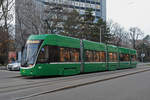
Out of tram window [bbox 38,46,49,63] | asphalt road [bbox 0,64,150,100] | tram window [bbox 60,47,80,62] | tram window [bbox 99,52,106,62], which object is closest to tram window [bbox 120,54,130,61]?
tram window [bbox 99,52,106,62]

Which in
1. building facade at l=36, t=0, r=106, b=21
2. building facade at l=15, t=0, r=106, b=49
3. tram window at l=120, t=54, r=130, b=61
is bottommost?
tram window at l=120, t=54, r=130, b=61

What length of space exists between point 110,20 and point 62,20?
26.8 m

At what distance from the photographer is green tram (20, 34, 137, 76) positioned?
15274 millimetres

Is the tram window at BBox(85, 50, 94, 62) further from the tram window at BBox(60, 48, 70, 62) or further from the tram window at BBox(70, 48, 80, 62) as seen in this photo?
the tram window at BBox(60, 48, 70, 62)

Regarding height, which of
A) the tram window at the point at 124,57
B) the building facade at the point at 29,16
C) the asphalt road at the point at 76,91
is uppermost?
the building facade at the point at 29,16

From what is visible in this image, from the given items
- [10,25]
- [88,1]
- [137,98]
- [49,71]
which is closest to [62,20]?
[10,25]

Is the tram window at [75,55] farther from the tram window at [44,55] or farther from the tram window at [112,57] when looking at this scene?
the tram window at [112,57]

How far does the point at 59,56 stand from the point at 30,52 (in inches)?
102

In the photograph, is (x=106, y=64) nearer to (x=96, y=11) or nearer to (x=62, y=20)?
(x=62, y=20)

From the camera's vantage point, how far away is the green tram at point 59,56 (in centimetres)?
1527

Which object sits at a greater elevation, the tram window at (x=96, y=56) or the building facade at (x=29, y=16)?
the building facade at (x=29, y=16)

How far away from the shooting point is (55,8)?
36719 millimetres

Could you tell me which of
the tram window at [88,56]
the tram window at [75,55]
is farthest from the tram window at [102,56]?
the tram window at [75,55]

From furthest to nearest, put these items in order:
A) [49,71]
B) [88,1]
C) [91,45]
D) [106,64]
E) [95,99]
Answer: [88,1], [106,64], [91,45], [49,71], [95,99]
